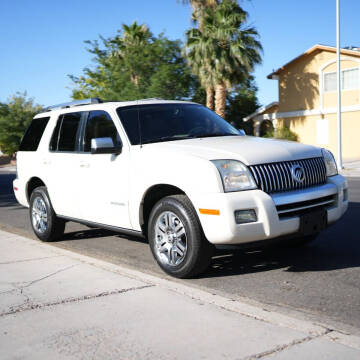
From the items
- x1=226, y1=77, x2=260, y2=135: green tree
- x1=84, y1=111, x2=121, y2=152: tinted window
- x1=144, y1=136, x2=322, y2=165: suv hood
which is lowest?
x1=144, y1=136, x2=322, y2=165: suv hood

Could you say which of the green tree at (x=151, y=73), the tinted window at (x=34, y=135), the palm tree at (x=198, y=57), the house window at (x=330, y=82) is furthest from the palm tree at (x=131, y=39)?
the tinted window at (x=34, y=135)

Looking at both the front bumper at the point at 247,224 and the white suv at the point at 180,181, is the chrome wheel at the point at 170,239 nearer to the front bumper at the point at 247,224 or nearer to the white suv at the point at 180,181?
the white suv at the point at 180,181

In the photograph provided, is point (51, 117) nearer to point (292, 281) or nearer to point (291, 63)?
point (292, 281)

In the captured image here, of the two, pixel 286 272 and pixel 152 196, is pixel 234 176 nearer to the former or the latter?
pixel 152 196

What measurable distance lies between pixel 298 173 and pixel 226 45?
27438 millimetres

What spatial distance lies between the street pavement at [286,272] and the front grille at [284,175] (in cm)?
87

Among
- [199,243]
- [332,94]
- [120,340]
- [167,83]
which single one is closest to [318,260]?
[199,243]

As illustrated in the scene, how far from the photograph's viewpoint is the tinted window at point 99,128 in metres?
6.19

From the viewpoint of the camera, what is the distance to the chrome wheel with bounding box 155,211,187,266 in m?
5.17

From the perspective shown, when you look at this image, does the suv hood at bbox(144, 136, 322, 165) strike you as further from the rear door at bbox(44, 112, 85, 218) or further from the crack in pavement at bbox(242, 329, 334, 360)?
the crack in pavement at bbox(242, 329, 334, 360)

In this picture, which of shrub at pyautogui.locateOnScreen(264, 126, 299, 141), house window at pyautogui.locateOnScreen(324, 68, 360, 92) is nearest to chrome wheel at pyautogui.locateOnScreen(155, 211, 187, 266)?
house window at pyautogui.locateOnScreen(324, 68, 360, 92)

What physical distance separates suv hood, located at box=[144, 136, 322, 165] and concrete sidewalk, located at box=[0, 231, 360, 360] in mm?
1269

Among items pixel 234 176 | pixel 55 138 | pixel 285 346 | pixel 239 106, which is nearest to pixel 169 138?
pixel 234 176

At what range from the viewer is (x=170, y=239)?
5270 mm
